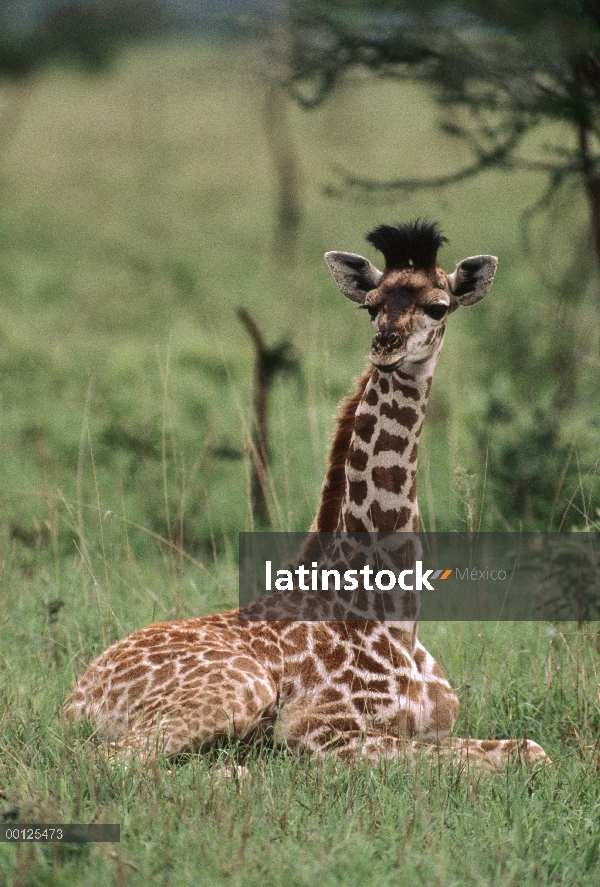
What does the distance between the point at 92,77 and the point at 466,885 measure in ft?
104

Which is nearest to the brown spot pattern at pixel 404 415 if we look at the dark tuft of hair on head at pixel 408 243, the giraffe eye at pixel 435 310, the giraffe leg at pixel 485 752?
the giraffe eye at pixel 435 310

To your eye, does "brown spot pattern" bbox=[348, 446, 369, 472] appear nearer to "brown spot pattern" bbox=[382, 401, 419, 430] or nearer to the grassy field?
"brown spot pattern" bbox=[382, 401, 419, 430]

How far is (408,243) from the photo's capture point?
550 cm

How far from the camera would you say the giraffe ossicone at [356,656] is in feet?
16.7

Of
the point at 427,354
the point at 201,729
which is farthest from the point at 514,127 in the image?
the point at 201,729

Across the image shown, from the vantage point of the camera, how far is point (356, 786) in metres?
4.60

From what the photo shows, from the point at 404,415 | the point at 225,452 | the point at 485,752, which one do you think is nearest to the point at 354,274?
the point at 404,415

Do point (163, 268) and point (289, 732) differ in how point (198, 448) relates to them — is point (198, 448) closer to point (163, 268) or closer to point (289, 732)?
point (289, 732)

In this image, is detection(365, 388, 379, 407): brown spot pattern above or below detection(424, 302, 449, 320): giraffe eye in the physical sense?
below

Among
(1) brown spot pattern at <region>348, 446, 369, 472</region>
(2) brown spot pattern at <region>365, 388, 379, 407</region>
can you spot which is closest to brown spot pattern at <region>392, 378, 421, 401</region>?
(2) brown spot pattern at <region>365, 388, 379, 407</region>

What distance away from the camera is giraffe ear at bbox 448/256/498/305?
18.2 ft

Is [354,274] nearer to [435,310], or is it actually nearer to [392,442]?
[435,310]

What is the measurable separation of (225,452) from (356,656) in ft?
13.4

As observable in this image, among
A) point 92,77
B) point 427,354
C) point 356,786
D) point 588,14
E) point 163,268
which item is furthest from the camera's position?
point 92,77
